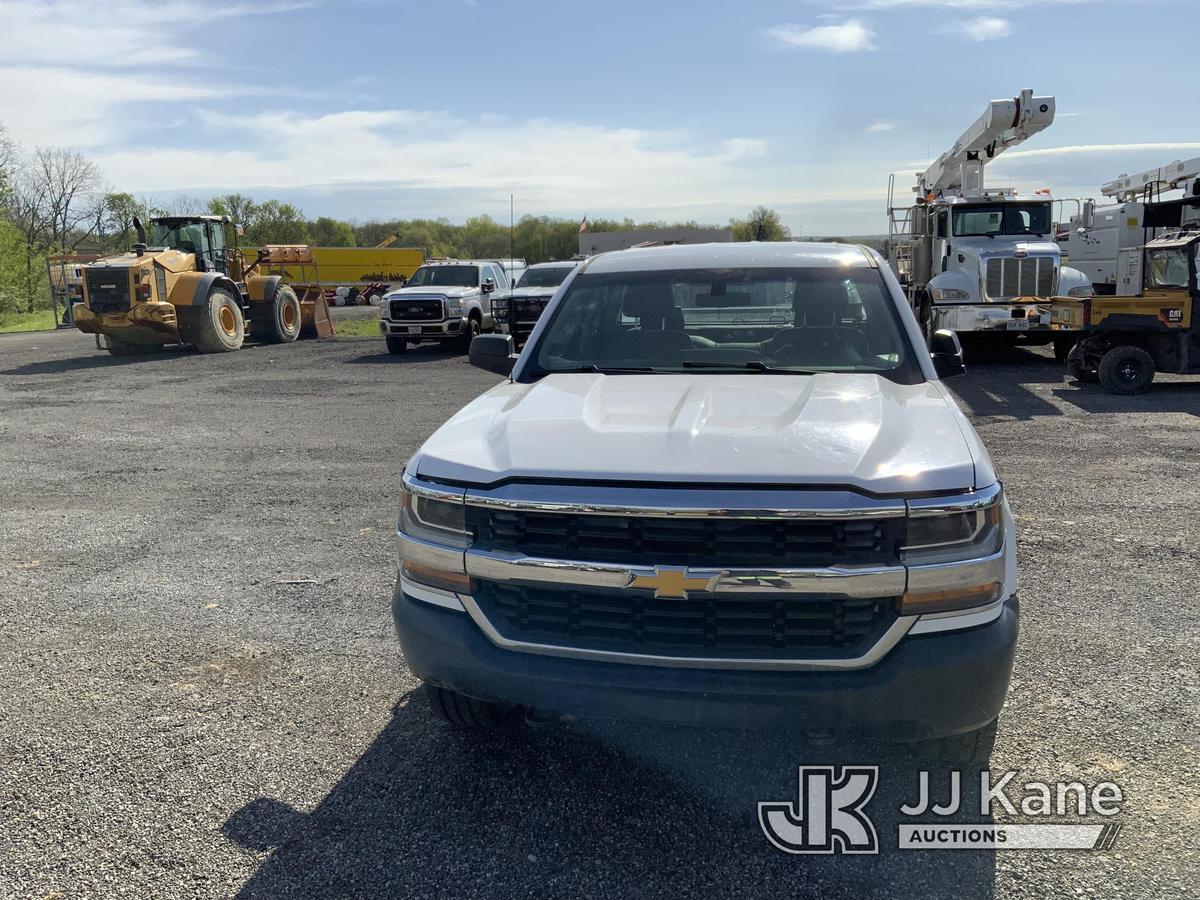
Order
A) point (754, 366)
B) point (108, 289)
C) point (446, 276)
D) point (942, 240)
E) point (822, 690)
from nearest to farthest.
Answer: point (822, 690), point (754, 366), point (942, 240), point (108, 289), point (446, 276)

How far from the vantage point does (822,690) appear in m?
2.64

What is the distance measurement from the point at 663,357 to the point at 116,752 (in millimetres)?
2691

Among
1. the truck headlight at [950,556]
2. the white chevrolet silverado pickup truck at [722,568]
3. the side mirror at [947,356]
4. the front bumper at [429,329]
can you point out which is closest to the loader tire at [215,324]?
the front bumper at [429,329]

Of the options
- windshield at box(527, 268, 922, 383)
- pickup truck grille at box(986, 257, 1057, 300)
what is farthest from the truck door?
windshield at box(527, 268, 922, 383)

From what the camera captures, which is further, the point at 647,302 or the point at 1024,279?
the point at 1024,279

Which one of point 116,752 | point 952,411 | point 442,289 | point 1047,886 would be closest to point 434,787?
point 116,752

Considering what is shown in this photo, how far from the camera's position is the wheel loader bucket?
2530 centimetres

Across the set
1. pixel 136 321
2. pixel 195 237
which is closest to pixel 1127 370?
pixel 136 321

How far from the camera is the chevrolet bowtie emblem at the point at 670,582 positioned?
8.80 ft

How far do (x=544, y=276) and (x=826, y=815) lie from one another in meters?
17.5

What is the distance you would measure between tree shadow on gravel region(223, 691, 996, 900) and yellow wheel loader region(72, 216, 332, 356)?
18392mm

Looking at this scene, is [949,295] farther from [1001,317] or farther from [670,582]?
[670,582]

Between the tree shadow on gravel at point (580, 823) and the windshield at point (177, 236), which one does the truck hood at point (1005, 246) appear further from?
the windshield at point (177, 236)

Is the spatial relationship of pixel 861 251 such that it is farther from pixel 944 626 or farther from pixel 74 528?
pixel 74 528
